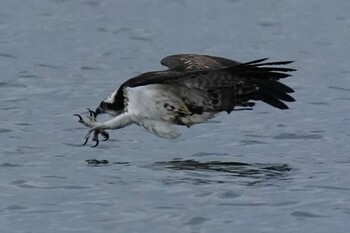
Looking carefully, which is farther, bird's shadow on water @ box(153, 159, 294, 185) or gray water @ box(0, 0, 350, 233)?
bird's shadow on water @ box(153, 159, 294, 185)

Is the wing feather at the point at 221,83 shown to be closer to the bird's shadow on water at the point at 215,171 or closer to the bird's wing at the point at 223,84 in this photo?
the bird's wing at the point at 223,84

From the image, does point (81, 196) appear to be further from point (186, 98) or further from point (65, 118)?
point (65, 118)

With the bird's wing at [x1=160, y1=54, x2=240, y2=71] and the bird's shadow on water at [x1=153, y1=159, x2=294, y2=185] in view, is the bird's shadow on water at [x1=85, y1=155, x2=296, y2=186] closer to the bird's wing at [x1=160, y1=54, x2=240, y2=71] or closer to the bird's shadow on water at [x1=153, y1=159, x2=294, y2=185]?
the bird's shadow on water at [x1=153, y1=159, x2=294, y2=185]

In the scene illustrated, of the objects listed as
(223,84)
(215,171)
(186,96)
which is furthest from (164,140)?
(223,84)

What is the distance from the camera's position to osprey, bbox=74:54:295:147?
1567cm

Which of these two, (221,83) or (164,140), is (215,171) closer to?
(221,83)

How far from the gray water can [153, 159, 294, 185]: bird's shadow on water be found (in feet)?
0.04

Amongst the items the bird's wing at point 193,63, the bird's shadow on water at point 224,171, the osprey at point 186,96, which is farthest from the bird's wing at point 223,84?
the bird's shadow on water at point 224,171

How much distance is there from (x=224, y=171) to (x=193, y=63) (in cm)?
136

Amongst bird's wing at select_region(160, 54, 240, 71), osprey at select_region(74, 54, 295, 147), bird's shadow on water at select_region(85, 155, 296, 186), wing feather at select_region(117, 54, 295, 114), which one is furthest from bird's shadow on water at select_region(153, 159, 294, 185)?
bird's wing at select_region(160, 54, 240, 71)

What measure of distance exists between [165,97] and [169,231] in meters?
2.91

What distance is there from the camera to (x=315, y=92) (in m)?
21.5

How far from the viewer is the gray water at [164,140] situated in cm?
1402

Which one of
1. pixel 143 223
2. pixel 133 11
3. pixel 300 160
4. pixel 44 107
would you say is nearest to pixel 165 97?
pixel 300 160
